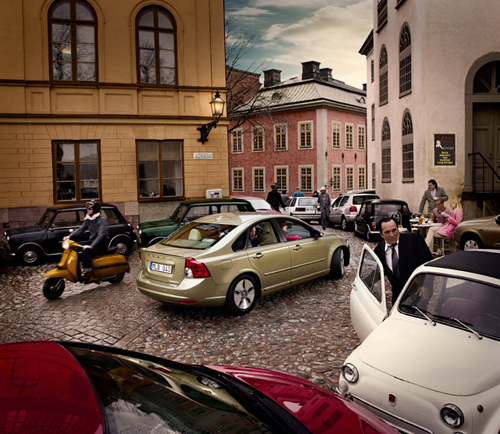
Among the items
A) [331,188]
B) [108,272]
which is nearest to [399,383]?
[108,272]

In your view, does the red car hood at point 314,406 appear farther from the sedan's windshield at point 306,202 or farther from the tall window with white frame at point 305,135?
the tall window with white frame at point 305,135

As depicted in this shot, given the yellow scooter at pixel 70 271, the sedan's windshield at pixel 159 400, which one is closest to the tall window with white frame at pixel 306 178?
the yellow scooter at pixel 70 271

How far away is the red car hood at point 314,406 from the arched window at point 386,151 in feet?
64.5

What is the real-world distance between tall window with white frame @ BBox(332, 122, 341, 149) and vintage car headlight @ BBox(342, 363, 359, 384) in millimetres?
37406

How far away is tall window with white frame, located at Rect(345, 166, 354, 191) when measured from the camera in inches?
1626

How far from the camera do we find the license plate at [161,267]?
6.66m

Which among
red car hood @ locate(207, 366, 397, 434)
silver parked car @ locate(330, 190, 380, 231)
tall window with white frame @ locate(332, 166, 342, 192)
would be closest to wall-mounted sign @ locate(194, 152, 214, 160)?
silver parked car @ locate(330, 190, 380, 231)

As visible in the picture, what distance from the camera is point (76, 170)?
15.9 m

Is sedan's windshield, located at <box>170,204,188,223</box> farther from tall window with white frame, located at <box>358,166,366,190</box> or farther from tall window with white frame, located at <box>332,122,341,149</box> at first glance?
tall window with white frame, located at <box>358,166,366,190</box>

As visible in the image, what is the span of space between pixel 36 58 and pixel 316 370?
15022 mm

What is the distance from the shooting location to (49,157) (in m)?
15.6

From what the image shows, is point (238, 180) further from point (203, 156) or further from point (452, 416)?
point (452, 416)

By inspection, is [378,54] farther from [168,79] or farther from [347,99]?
[347,99]

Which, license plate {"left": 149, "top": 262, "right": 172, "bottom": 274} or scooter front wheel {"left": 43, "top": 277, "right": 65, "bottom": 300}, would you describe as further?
scooter front wheel {"left": 43, "top": 277, "right": 65, "bottom": 300}
